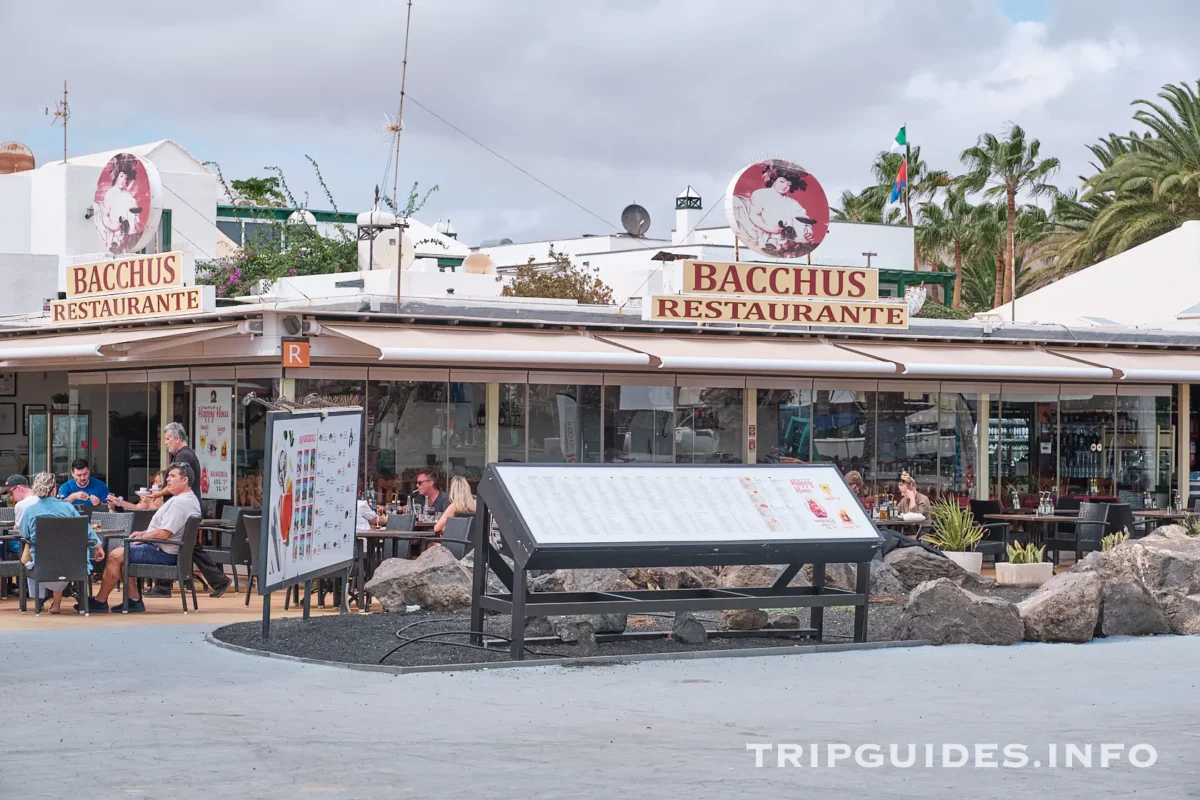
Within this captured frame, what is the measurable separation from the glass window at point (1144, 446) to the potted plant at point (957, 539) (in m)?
6.56

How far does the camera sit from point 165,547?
43.9 feet

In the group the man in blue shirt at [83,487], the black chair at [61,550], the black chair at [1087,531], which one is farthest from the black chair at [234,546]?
the black chair at [1087,531]

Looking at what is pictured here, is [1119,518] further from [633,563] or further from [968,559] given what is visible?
[633,563]

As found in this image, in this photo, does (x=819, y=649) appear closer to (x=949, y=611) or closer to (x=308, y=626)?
(x=949, y=611)

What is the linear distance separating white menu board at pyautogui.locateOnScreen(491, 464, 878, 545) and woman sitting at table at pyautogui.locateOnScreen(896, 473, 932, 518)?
6784 millimetres

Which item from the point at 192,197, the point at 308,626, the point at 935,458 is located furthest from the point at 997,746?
the point at 192,197

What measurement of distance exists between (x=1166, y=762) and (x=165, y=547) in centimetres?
898

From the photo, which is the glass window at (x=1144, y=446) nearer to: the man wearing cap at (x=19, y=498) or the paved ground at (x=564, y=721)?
the paved ground at (x=564, y=721)

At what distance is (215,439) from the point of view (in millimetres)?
17562

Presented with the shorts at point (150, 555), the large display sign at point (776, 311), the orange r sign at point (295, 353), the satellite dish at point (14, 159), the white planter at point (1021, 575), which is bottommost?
the white planter at point (1021, 575)

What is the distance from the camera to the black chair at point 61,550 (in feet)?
40.7

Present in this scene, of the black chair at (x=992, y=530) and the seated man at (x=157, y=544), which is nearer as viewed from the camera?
the seated man at (x=157, y=544)

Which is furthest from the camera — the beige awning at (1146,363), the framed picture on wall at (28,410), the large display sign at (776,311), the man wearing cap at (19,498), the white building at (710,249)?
the white building at (710,249)

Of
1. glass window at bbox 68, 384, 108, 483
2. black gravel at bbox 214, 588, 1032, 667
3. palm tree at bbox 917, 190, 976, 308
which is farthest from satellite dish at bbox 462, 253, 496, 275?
palm tree at bbox 917, 190, 976, 308
